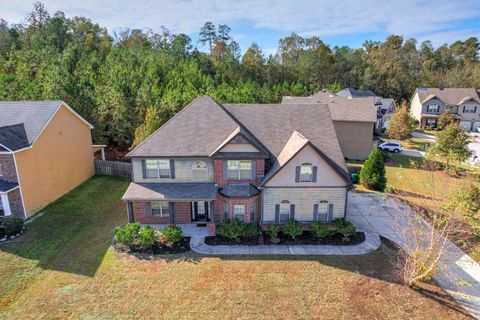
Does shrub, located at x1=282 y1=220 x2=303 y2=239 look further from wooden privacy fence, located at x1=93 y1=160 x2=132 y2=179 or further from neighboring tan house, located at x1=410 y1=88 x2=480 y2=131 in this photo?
neighboring tan house, located at x1=410 y1=88 x2=480 y2=131

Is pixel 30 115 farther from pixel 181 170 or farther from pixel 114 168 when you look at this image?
pixel 181 170

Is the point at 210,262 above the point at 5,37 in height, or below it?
below

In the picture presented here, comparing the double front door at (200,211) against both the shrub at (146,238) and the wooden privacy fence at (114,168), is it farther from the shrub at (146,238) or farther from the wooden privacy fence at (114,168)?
the wooden privacy fence at (114,168)

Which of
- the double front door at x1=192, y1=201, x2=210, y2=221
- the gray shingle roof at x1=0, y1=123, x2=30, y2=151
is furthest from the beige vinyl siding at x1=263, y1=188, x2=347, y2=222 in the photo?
the gray shingle roof at x1=0, y1=123, x2=30, y2=151

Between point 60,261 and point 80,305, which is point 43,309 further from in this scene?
point 60,261

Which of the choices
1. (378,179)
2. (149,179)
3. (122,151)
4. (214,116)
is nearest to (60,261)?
(149,179)

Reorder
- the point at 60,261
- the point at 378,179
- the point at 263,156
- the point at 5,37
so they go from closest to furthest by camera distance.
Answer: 1. the point at 60,261
2. the point at 263,156
3. the point at 378,179
4. the point at 5,37

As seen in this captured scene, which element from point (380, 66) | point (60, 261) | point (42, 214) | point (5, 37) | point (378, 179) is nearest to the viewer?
point (60, 261)

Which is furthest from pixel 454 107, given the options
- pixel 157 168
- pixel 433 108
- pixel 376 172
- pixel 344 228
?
pixel 157 168
